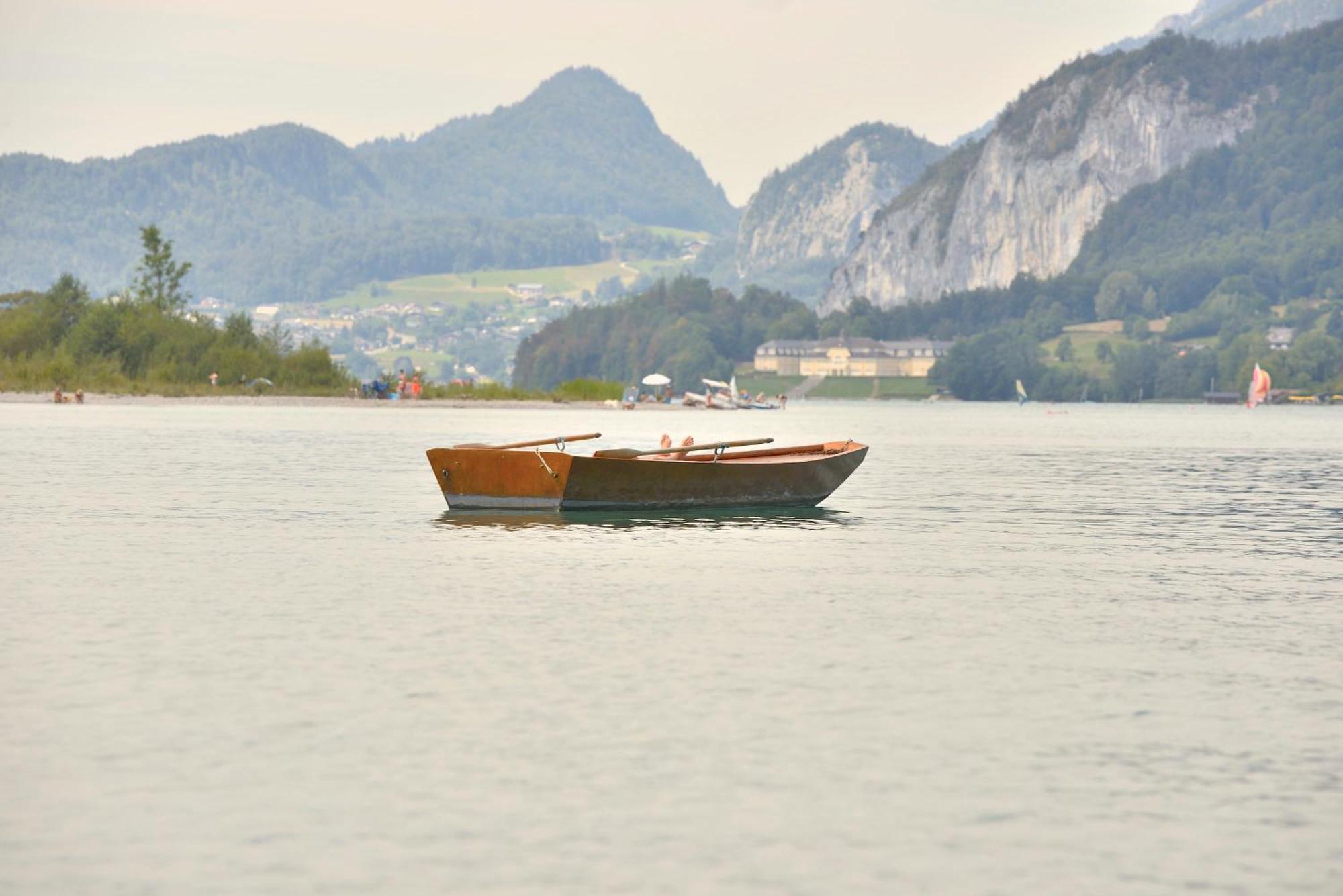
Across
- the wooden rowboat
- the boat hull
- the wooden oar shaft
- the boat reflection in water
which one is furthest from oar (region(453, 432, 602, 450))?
the wooden oar shaft

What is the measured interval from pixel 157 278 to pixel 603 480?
145150 mm

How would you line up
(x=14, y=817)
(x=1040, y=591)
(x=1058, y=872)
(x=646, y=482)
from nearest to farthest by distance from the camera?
(x=1058, y=872)
(x=14, y=817)
(x=1040, y=591)
(x=646, y=482)

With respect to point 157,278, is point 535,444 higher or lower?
lower

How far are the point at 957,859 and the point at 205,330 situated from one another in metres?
168

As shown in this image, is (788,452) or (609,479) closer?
(609,479)

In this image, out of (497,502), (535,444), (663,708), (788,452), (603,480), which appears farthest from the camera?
(788,452)

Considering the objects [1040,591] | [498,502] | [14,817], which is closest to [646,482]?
[498,502]

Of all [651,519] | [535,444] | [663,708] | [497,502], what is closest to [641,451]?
[651,519]

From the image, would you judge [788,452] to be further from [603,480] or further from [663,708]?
[663,708]

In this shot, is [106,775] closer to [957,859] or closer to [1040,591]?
[957,859]

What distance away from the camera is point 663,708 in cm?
1945

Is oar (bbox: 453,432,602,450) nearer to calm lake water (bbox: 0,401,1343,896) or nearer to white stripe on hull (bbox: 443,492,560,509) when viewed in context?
white stripe on hull (bbox: 443,492,560,509)

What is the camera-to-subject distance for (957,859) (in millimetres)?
13703

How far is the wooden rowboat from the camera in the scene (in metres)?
45.5
